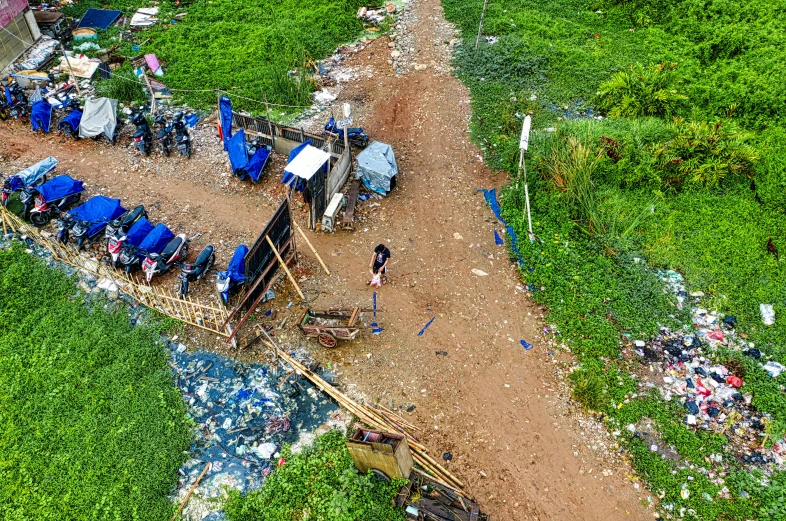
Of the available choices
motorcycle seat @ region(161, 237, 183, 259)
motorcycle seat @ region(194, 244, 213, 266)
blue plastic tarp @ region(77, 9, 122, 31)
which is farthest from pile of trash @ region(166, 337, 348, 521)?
blue plastic tarp @ region(77, 9, 122, 31)

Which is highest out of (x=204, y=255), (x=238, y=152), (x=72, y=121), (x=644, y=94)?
(x=644, y=94)

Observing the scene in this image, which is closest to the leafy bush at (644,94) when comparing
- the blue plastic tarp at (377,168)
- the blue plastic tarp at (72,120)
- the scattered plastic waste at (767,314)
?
the scattered plastic waste at (767,314)

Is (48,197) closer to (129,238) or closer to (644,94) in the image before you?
(129,238)

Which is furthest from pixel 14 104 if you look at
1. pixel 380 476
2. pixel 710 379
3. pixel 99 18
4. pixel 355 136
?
pixel 710 379

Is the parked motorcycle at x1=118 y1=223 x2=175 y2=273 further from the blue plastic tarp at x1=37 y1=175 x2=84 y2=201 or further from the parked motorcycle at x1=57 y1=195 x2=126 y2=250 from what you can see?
the blue plastic tarp at x1=37 y1=175 x2=84 y2=201

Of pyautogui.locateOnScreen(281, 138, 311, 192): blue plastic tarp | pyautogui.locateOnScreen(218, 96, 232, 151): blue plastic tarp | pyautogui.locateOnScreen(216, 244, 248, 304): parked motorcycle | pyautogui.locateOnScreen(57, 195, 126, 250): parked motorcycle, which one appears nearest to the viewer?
pyautogui.locateOnScreen(216, 244, 248, 304): parked motorcycle
